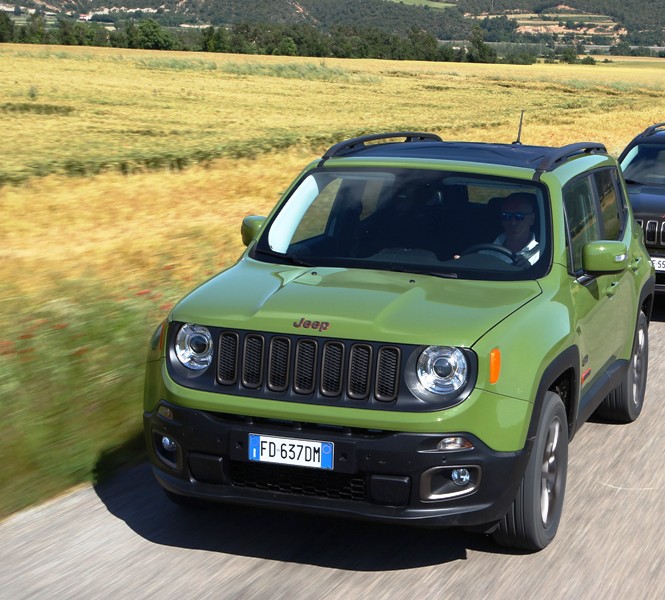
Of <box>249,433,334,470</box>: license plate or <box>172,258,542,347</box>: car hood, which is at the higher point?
<box>172,258,542,347</box>: car hood

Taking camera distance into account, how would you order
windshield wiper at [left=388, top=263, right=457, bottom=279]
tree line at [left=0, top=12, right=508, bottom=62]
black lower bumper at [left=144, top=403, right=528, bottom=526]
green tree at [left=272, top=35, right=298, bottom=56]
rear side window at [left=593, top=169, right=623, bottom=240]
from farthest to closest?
green tree at [left=272, top=35, right=298, bottom=56] → tree line at [left=0, top=12, right=508, bottom=62] → rear side window at [left=593, top=169, right=623, bottom=240] → windshield wiper at [left=388, top=263, right=457, bottom=279] → black lower bumper at [left=144, top=403, right=528, bottom=526]

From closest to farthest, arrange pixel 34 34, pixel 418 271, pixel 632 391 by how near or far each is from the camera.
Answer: pixel 418 271, pixel 632 391, pixel 34 34

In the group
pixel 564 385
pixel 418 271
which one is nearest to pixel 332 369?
pixel 418 271

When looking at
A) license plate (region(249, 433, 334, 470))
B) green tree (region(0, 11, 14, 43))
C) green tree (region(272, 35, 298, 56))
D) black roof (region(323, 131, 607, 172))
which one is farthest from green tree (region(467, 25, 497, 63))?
license plate (region(249, 433, 334, 470))

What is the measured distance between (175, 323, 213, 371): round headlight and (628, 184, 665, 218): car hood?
6.38 meters

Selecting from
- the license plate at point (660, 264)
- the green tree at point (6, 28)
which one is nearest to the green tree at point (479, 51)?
the green tree at point (6, 28)

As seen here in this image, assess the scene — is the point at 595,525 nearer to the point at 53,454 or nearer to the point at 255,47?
the point at 53,454

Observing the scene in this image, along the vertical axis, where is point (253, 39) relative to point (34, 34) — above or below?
below

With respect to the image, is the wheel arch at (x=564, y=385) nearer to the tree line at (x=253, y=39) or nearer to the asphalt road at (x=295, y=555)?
the asphalt road at (x=295, y=555)

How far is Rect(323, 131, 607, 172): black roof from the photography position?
19.8 ft

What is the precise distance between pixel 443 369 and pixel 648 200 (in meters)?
6.55

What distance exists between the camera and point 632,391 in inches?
274

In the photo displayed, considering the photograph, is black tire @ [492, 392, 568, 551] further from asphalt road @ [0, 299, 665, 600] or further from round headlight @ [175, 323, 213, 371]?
round headlight @ [175, 323, 213, 371]

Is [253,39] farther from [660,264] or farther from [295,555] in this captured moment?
[295,555]
